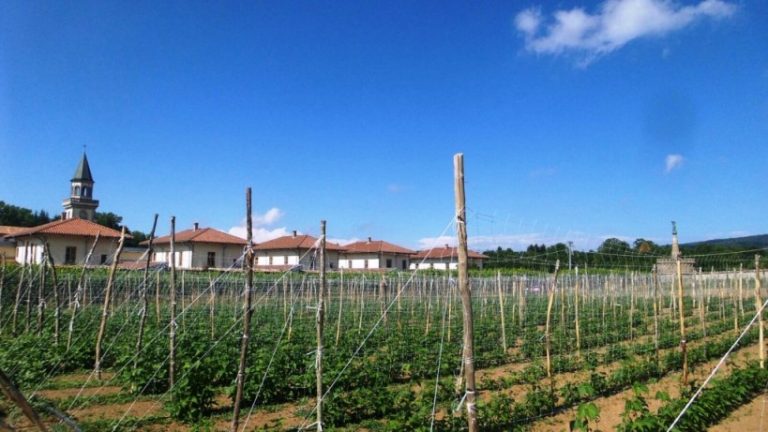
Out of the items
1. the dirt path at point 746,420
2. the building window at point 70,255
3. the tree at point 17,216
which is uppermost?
the tree at point 17,216

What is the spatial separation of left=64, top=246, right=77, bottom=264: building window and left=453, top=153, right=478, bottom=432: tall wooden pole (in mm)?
36952

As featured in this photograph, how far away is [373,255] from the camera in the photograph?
51844 mm

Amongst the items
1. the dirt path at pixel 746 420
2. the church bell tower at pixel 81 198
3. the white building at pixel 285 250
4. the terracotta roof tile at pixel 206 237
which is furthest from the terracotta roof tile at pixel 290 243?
the dirt path at pixel 746 420

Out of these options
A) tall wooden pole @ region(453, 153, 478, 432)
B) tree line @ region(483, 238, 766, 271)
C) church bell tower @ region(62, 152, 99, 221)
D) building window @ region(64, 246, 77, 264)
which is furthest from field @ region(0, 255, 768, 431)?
church bell tower @ region(62, 152, 99, 221)

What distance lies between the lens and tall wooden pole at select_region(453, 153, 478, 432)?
415 centimetres

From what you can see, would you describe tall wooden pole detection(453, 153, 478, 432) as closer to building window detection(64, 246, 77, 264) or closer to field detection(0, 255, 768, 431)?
field detection(0, 255, 768, 431)

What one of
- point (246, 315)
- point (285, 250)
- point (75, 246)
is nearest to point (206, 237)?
point (285, 250)

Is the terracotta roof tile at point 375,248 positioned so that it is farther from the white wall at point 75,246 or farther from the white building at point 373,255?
the white wall at point 75,246

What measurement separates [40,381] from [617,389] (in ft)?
32.5

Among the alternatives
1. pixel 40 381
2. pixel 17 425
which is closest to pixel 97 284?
pixel 40 381

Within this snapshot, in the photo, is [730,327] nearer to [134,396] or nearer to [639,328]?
[639,328]

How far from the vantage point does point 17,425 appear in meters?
6.34

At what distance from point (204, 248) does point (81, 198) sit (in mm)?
19380

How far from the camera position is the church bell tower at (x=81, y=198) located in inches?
2003
